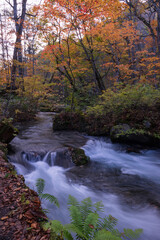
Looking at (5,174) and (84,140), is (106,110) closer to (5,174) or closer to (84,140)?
(84,140)

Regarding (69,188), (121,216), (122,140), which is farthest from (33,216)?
(122,140)

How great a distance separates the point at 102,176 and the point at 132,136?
296 cm

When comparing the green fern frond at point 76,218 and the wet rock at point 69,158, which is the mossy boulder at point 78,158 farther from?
the green fern frond at point 76,218

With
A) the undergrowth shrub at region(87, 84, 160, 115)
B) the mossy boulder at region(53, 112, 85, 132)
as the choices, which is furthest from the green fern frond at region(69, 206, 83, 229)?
the mossy boulder at region(53, 112, 85, 132)

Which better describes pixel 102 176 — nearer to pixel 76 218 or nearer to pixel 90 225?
pixel 76 218

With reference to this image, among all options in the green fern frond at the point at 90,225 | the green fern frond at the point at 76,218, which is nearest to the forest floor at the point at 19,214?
the green fern frond at the point at 76,218

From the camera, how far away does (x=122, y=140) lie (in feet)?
26.8

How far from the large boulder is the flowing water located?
42 centimetres

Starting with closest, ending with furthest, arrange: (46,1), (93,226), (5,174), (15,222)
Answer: (93,226), (15,222), (5,174), (46,1)

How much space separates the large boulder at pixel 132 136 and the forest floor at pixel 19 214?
555 cm

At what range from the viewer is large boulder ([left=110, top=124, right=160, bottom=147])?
757cm

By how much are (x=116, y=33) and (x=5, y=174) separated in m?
12.0

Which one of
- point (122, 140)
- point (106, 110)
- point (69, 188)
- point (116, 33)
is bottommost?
point (69, 188)

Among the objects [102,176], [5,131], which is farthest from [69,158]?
[5,131]
